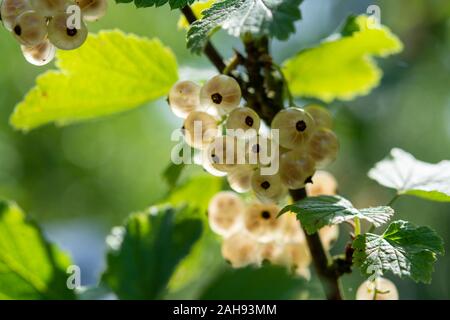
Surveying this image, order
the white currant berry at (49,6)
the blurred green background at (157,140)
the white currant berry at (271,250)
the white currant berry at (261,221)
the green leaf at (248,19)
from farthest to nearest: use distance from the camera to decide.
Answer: the blurred green background at (157,140) < the white currant berry at (271,250) < the white currant berry at (261,221) < the white currant berry at (49,6) < the green leaf at (248,19)

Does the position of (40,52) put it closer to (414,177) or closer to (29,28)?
(29,28)

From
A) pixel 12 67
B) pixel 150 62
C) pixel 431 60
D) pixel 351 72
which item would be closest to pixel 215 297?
pixel 150 62

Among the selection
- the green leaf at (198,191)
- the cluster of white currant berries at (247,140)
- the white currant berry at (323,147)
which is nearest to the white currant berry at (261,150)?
the cluster of white currant berries at (247,140)

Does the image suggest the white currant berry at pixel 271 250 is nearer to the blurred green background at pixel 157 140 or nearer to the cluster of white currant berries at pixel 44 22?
the cluster of white currant berries at pixel 44 22

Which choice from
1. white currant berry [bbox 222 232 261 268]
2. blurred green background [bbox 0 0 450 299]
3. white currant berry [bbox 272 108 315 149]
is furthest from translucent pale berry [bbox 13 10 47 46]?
blurred green background [bbox 0 0 450 299]

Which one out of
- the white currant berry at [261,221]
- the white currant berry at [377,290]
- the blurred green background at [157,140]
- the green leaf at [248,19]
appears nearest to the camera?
the green leaf at [248,19]

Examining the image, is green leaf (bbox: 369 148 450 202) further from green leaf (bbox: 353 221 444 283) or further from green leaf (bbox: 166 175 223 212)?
green leaf (bbox: 166 175 223 212)

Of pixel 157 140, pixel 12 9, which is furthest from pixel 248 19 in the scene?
pixel 157 140
